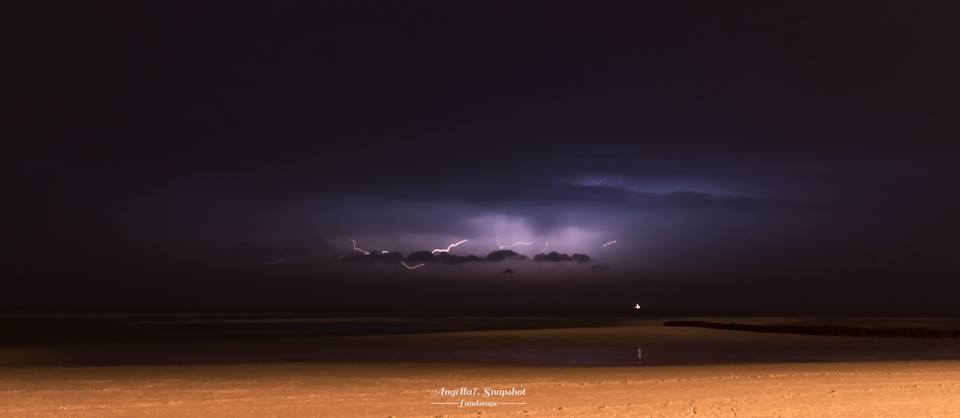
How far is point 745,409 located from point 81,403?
38.5ft

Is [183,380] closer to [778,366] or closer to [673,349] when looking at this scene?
[778,366]

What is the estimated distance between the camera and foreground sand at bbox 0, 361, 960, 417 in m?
14.8

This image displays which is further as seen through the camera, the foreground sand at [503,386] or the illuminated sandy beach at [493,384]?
the illuminated sandy beach at [493,384]

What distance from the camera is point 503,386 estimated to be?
1894cm

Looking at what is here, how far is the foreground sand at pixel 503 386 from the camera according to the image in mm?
14820

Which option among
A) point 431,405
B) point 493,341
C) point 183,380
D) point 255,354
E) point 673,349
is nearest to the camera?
point 431,405

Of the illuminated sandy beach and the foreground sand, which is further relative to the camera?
the illuminated sandy beach

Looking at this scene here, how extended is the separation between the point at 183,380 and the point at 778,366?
54.1 ft

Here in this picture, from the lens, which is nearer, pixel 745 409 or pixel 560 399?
pixel 745 409

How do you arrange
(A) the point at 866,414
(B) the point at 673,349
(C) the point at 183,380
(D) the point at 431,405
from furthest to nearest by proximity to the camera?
(B) the point at 673,349 < (C) the point at 183,380 < (D) the point at 431,405 < (A) the point at 866,414

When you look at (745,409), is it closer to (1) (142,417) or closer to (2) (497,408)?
(2) (497,408)

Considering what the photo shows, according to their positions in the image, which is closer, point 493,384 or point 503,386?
point 503,386

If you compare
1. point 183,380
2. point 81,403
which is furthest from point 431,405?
point 183,380

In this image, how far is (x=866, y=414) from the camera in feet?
47.1
